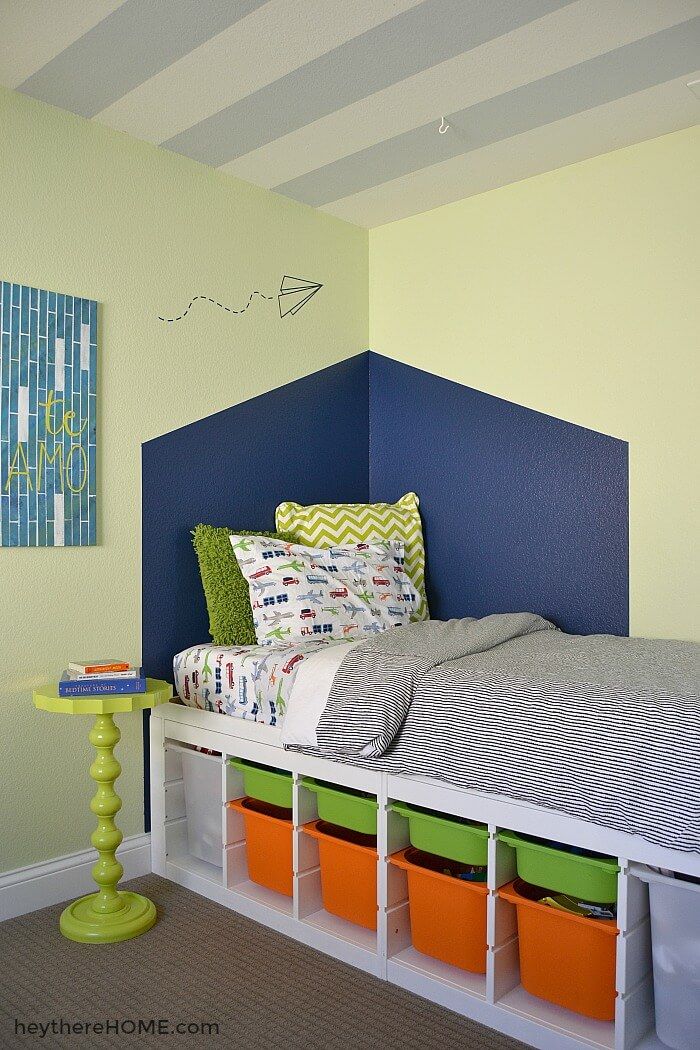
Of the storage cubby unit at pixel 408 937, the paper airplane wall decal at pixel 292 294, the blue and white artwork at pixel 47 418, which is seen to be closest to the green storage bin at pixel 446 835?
the storage cubby unit at pixel 408 937

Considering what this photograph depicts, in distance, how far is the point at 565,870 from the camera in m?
1.89

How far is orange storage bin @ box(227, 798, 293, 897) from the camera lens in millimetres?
2479

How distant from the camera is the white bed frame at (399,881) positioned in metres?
1.79

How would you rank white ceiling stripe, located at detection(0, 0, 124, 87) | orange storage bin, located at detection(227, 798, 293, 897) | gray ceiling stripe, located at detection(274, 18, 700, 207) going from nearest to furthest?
white ceiling stripe, located at detection(0, 0, 124, 87)
gray ceiling stripe, located at detection(274, 18, 700, 207)
orange storage bin, located at detection(227, 798, 293, 897)

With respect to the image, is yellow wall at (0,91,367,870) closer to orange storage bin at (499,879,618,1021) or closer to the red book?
the red book

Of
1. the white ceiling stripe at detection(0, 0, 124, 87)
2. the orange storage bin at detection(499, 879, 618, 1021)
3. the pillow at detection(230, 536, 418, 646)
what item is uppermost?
the white ceiling stripe at detection(0, 0, 124, 87)

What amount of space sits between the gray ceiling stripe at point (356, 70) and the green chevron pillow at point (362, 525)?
123 cm

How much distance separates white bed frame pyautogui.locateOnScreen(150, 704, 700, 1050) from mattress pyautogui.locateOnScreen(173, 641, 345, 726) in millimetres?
43

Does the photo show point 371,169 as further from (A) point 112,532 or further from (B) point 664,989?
(B) point 664,989

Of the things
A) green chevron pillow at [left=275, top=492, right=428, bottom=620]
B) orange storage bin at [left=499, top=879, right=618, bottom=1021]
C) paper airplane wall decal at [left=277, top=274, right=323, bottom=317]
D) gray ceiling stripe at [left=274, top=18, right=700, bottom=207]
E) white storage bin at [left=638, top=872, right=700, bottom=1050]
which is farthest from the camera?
paper airplane wall decal at [left=277, top=274, right=323, bottom=317]

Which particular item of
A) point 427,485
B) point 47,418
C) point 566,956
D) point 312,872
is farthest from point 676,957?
point 47,418

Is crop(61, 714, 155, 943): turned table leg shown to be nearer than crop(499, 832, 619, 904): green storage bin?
No

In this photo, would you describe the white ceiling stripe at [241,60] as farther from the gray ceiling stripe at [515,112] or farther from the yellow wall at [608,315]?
the yellow wall at [608,315]

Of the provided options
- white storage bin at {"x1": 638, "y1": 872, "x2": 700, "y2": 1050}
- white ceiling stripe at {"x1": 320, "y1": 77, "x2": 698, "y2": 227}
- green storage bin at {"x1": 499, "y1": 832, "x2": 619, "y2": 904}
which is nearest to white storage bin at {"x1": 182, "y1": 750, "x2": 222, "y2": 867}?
green storage bin at {"x1": 499, "y1": 832, "x2": 619, "y2": 904}
